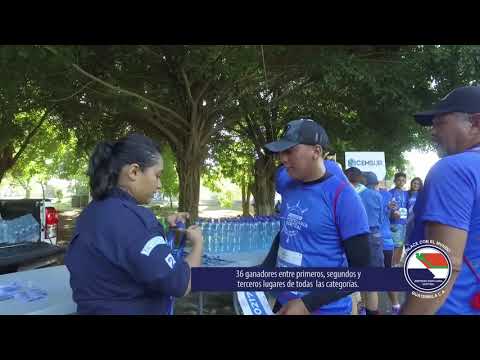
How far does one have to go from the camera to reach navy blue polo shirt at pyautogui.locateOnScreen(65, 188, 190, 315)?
1.13 metres

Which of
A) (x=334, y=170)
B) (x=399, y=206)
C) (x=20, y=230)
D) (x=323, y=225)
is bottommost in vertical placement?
(x=20, y=230)

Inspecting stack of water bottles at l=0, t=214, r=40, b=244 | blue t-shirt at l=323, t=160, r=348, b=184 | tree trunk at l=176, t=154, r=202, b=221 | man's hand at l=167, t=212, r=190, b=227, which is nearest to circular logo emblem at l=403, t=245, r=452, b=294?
blue t-shirt at l=323, t=160, r=348, b=184

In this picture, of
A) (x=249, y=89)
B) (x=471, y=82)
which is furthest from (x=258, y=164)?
(x=471, y=82)

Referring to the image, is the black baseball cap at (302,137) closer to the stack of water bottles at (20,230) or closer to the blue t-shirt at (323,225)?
the blue t-shirt at (323,225)

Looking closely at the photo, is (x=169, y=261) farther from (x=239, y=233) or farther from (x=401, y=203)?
(x=401, y=203)

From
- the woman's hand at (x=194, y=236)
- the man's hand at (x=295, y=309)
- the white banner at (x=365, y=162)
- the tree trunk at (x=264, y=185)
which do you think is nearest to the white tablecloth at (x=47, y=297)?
the woman's hand at (x=194, y=236)

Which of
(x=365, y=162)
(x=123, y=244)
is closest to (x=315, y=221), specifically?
(x=123, y=244)

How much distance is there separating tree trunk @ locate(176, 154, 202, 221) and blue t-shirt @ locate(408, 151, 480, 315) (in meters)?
6.61

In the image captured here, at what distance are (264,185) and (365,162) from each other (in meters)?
5.68

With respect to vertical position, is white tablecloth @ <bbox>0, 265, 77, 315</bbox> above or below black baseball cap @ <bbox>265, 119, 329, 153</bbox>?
below

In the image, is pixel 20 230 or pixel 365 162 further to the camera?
pixel 365 162

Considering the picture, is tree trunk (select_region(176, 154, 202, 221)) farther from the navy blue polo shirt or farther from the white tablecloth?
the navy blue polo shirt

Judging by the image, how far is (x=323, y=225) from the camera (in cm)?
158
